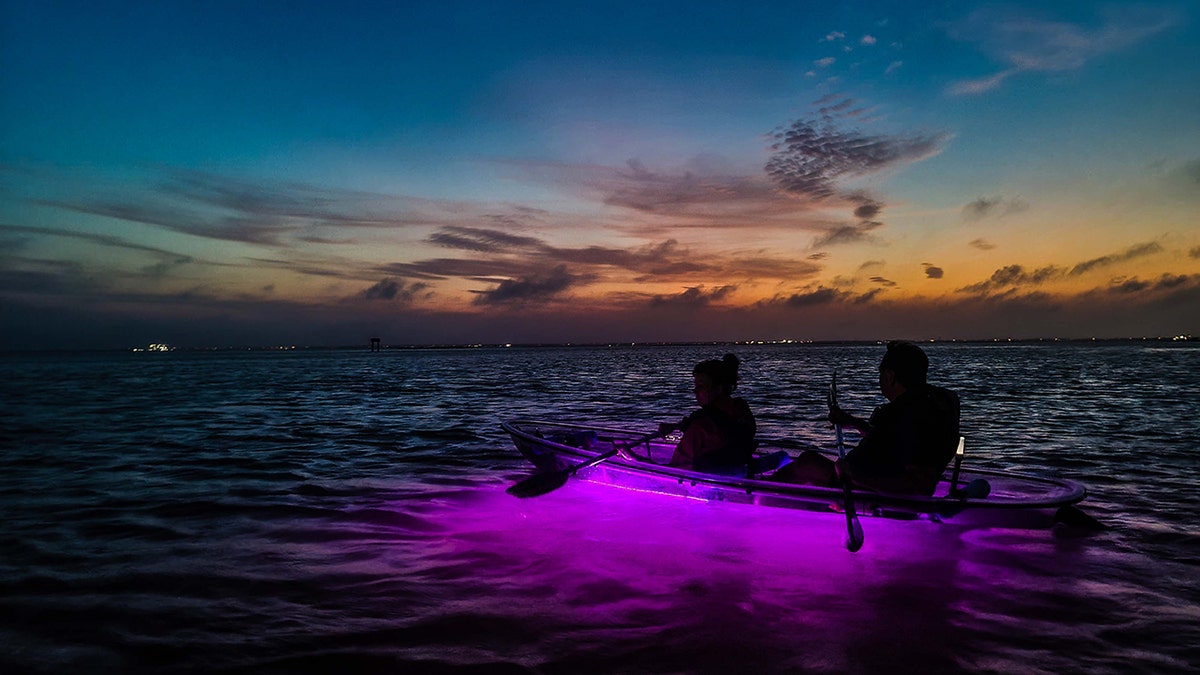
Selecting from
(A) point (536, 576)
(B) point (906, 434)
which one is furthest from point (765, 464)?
(A) point (536, 576)

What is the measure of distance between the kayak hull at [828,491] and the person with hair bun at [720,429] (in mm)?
329

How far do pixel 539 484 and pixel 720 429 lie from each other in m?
3.04

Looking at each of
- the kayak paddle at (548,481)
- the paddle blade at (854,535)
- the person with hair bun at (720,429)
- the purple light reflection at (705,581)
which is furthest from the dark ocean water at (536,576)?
the person with hair bun at (720,429)

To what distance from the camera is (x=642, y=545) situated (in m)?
8.40

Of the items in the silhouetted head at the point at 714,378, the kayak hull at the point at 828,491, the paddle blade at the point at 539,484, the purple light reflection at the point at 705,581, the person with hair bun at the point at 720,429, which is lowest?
the purple light reflection at the point at 705,581

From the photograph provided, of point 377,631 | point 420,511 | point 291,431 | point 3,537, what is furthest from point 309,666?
point 291,431

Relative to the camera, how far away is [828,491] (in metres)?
7.89

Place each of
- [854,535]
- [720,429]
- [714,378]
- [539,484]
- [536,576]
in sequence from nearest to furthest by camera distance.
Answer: [536,576] < [854,535] < [714,378] < [720,429] < [539,484]

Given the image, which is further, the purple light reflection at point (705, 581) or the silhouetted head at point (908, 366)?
the silhouetted head at point (908, 366)

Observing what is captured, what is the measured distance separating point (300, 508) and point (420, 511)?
6.14 ft

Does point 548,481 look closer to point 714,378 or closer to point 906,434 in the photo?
point 714,378

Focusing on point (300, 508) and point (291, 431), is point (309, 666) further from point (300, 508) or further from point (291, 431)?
point (291, 431)

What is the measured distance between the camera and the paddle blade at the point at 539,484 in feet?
33.2

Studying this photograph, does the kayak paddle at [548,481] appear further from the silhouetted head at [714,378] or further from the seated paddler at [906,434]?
the seated paddler at [906,434]
